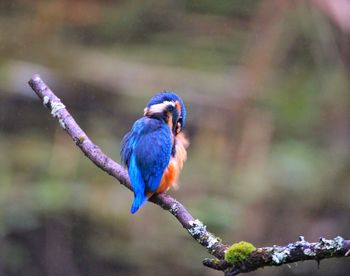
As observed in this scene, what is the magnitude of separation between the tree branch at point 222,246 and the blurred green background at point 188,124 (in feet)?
9.70

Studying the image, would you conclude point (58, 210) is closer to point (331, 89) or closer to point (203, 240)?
point (331, 89)

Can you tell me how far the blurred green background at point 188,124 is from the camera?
18.9ft

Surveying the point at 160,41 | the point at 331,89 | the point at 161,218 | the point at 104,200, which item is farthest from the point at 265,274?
the point at 160,41

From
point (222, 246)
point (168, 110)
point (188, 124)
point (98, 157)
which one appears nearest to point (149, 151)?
point (168, 110)

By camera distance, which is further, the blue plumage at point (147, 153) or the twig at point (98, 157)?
the blue plumage at point (147, 153)

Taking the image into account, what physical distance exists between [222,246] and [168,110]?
1.09 m

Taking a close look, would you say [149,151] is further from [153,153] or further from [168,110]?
[168,110]

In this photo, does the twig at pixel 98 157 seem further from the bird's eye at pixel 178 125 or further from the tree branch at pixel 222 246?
the bird's eye at pixel 178 125

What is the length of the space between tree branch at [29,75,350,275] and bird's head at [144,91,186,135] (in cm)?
44

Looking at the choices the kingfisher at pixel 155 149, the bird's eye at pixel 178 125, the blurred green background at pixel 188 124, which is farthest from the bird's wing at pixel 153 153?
the blurred green background at pixel 188 124

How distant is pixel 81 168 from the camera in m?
6.27

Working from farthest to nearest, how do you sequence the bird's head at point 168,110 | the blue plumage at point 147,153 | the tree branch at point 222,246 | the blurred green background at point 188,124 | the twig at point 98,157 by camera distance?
1. the blurred green background at point 188,124
2. the bird's head at point 168,110
3. the blue plumage at point 147,153
4. the twig at point 98,157
5. the tree branch at point 222,246

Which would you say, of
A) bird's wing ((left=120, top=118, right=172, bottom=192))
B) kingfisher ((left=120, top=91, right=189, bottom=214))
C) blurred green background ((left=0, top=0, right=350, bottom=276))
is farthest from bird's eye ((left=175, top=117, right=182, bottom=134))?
blurred green background ((left=0, top=0, right=350, bottom=276))

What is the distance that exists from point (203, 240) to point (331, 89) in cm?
487
